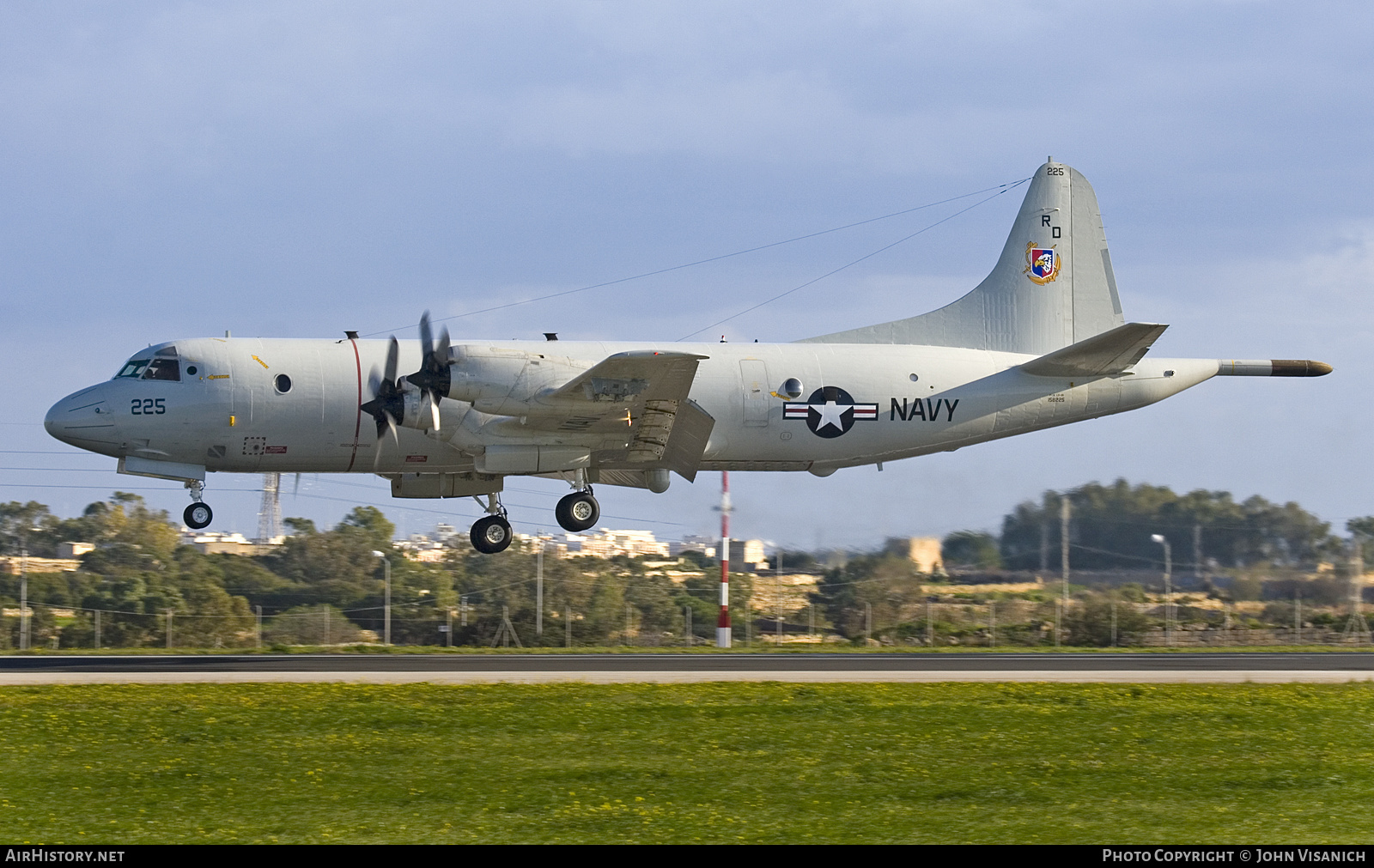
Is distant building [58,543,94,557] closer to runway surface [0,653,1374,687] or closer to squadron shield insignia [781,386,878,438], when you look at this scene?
runway surface [0,653,1374,687]

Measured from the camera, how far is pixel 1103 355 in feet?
94.3

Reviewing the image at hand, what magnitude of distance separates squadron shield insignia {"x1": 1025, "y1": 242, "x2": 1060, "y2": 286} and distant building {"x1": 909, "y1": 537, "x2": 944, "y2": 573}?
7.43 metres

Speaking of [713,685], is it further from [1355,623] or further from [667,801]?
[1355,623]

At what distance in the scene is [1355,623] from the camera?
3538 cm

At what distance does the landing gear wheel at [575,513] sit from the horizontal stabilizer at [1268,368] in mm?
14128

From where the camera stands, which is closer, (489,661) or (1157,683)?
(1157,683)

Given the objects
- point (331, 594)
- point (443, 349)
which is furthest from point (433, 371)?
point (331, 594)

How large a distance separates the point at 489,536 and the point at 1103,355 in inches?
519

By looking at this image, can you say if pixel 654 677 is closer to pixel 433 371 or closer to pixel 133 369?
pixel 433 371

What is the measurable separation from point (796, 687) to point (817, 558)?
15.4 m

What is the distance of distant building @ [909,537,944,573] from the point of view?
117 feet

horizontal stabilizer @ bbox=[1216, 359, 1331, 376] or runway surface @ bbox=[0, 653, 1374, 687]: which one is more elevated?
horizontal stabilizer @ bbox=[1216, 359, 1331, 376]

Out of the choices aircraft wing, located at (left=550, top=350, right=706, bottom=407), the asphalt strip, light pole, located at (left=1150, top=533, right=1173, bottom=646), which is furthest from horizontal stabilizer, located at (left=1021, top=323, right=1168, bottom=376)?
light pole, located at (left=1150, top=533, right=1173, bottom=646)
